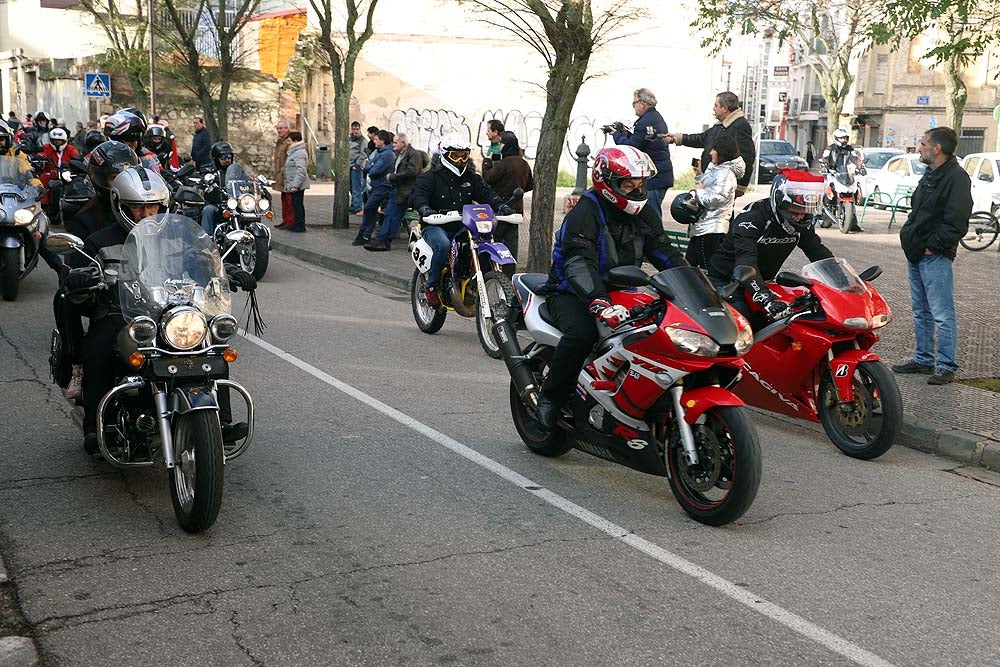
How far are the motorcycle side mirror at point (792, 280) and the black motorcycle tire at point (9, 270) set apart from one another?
781 cm

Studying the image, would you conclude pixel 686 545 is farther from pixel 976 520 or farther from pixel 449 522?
pixel 976 520

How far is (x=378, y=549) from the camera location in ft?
16.8

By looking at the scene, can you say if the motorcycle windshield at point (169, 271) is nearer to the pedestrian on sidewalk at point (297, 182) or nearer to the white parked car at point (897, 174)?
the pedestrian on sidewalk at point (297, 182)

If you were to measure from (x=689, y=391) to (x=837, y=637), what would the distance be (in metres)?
1.51

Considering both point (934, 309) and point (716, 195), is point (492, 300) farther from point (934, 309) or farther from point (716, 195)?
point (934, 309)

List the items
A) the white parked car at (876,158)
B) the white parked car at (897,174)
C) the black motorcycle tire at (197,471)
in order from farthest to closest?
the white parked car at (876,158), the white parked car at (897,174), the black motorcycle tire at (197,471)

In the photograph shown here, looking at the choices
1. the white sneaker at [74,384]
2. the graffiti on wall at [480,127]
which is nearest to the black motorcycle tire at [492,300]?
the white sneaker at [74,384]

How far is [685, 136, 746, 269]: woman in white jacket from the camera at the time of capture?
1081cm

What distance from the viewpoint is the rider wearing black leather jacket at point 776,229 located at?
24.6 feet

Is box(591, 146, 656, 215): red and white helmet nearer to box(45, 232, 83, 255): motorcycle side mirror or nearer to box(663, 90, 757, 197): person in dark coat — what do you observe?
box(45, 232, 83, 255): motorcycle side mirror

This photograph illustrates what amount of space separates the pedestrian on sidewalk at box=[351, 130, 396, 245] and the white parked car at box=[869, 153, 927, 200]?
11.5m

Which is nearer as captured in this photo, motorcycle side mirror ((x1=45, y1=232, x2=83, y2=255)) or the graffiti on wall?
motorcycle side mirror ((x1=45, y1=232, x2=83, y2=255))

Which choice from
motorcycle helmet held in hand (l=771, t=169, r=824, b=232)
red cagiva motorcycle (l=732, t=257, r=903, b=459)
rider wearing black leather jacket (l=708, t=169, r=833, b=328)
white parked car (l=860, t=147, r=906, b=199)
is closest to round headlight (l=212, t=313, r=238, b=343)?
red cagiva motorcycle (l=732, t=257, r=903, b=459)

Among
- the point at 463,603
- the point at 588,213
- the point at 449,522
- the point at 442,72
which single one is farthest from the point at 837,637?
the point at 442,72
